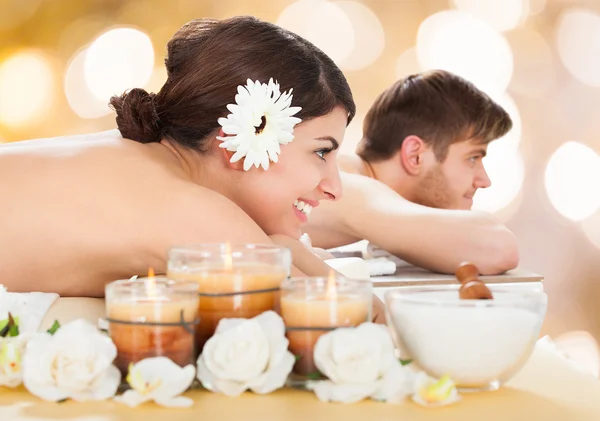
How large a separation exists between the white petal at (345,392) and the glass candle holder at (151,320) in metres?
0.13

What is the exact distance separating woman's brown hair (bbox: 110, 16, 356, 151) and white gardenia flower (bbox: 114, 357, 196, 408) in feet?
2.26

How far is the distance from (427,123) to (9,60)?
1581mm

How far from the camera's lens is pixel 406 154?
246 centimetres

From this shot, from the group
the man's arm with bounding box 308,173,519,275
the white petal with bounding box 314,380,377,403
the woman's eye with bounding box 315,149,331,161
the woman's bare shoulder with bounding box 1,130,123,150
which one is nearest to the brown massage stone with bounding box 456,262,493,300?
the white petal with bounding box 314,380,377,403

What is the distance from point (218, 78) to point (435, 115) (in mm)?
1219

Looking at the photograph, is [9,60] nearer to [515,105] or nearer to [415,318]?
[515,105]

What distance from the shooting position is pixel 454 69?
3275 millimetres

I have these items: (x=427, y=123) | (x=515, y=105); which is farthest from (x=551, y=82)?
(x=427, y=123)

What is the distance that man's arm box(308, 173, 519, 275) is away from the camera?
6.30 feet

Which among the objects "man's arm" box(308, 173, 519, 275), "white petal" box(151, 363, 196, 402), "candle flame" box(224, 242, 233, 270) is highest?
"candle flame" box(224, 242, 233, 270)

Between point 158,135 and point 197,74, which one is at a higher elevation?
point 197,74

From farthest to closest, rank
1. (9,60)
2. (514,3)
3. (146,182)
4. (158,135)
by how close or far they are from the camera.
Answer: (514,3) < (9,60) < (158,135) < (146,182)

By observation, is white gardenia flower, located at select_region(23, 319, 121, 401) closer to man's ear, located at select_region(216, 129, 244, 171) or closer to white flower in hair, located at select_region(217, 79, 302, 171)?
white flower in hair, located at select_region(217, 79, 302, 171)

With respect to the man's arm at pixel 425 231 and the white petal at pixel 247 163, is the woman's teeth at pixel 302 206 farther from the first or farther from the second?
the man's arm at pixel 425 231
